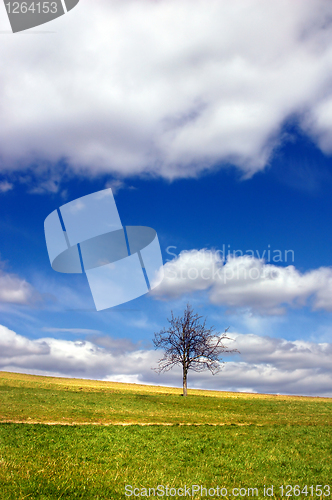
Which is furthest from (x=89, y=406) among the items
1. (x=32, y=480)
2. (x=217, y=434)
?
(x=32, y=480)

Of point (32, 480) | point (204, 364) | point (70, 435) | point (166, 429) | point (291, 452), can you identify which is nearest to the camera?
point (32, 480)

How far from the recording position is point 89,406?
30.8 meters

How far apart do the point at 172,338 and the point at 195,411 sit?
18.8 metres

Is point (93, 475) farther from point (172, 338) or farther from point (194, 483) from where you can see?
point (172, 338)

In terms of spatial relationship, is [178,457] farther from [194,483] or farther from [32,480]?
[32,480]

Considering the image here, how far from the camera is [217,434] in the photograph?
19609 mm

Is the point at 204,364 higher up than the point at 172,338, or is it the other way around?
the point at 172,338

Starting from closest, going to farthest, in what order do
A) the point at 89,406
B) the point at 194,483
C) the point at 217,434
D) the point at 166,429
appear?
the point at 194,483 < the point at 217,434 < the point at 166,429 < the point at 89,406

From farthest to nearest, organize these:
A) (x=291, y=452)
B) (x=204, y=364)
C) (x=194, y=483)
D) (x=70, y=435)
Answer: (x=204, y=364) < (x=70, y=435) < (x=291, y=452) < (x=194, y=483)

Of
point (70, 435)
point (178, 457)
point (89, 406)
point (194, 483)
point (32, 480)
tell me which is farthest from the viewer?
point (89, 406)

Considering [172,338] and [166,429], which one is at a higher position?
[172,338]

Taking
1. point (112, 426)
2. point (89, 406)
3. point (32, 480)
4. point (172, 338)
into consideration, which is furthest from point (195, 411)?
point (32, 480)

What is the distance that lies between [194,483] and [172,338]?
1489 inches

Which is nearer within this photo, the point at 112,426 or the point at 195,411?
the point at 112,426
